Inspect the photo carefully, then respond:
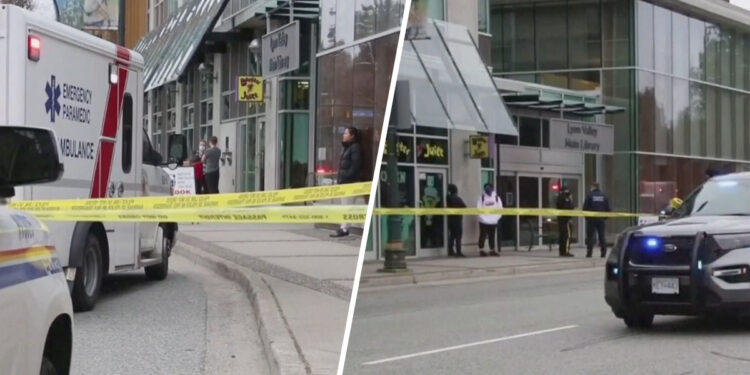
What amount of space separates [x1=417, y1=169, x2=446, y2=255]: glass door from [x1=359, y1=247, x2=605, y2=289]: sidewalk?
2cm

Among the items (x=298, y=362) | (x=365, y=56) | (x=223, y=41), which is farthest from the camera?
(x=298, y=362)

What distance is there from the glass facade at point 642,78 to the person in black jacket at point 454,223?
0.15m

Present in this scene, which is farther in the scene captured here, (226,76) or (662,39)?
(226,76)

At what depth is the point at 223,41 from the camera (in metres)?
4.64

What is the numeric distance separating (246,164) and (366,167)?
11.1ft

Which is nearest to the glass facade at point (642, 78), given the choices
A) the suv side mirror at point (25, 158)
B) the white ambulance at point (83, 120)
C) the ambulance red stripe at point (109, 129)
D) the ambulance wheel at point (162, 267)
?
the suv side mirror at point (25, 158)

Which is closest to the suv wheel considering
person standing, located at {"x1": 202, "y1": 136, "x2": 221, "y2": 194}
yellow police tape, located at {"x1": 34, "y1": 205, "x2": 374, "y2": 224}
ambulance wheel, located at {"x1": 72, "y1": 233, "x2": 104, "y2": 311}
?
yellow police tape, located at {"x1": 34, "y1": 205, "x2": 374, "y2": 224}

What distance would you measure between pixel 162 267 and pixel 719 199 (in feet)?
31.4

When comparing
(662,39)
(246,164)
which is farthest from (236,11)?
(662,39)

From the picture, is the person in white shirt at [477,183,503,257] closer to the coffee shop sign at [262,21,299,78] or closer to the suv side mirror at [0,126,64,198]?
the coffee shop sign at [262,21,299,78]

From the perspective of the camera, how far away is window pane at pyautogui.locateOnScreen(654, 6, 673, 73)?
1806 mm

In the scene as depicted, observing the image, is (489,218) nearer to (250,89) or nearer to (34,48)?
(250,89)

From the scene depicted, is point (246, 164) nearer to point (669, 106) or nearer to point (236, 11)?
point (236, 11)

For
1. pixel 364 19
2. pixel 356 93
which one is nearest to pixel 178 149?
pixel 356 93
